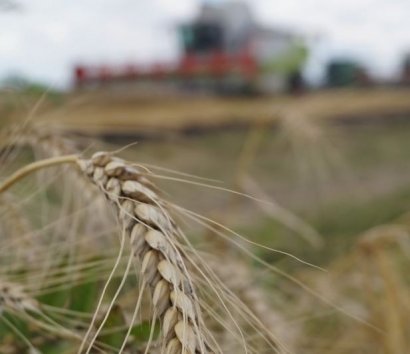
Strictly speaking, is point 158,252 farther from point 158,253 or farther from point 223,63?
point 223,63

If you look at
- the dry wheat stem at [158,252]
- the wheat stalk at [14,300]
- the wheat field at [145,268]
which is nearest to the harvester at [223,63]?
the wheat field at [145,268]

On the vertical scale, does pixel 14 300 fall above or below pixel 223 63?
above

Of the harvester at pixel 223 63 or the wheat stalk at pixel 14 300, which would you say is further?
the harvester at pixel 223 63

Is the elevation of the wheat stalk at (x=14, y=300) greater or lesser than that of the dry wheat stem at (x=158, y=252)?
lesser

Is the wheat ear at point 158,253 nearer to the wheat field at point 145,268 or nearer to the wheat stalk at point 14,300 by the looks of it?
the wheat field at point 145,268

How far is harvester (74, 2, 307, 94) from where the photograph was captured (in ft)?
23.3

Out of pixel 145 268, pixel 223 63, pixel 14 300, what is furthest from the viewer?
pixel 223 63

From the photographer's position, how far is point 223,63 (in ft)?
25.5

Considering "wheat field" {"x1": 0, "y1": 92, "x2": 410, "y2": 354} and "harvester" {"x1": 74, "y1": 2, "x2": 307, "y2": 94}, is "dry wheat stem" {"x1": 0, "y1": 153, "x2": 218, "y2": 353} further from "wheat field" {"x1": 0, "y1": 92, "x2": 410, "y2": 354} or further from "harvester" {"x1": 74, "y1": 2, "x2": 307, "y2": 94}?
"harvester" {"x1": 74, "y1": 2, "x2": 307, "y2": 94}

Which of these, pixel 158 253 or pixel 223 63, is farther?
pixel 223 63

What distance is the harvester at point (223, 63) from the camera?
7113 millimetres

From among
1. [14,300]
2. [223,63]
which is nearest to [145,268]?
[14,300]

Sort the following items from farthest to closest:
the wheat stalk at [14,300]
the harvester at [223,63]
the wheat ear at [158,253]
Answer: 1. the harvester at [223,63]
2. the wheat stalk at [14,300]
3. the wheat ear at [158,253]

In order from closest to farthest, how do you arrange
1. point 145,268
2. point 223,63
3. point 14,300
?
point 145,268, point 14,300, point 223,63
